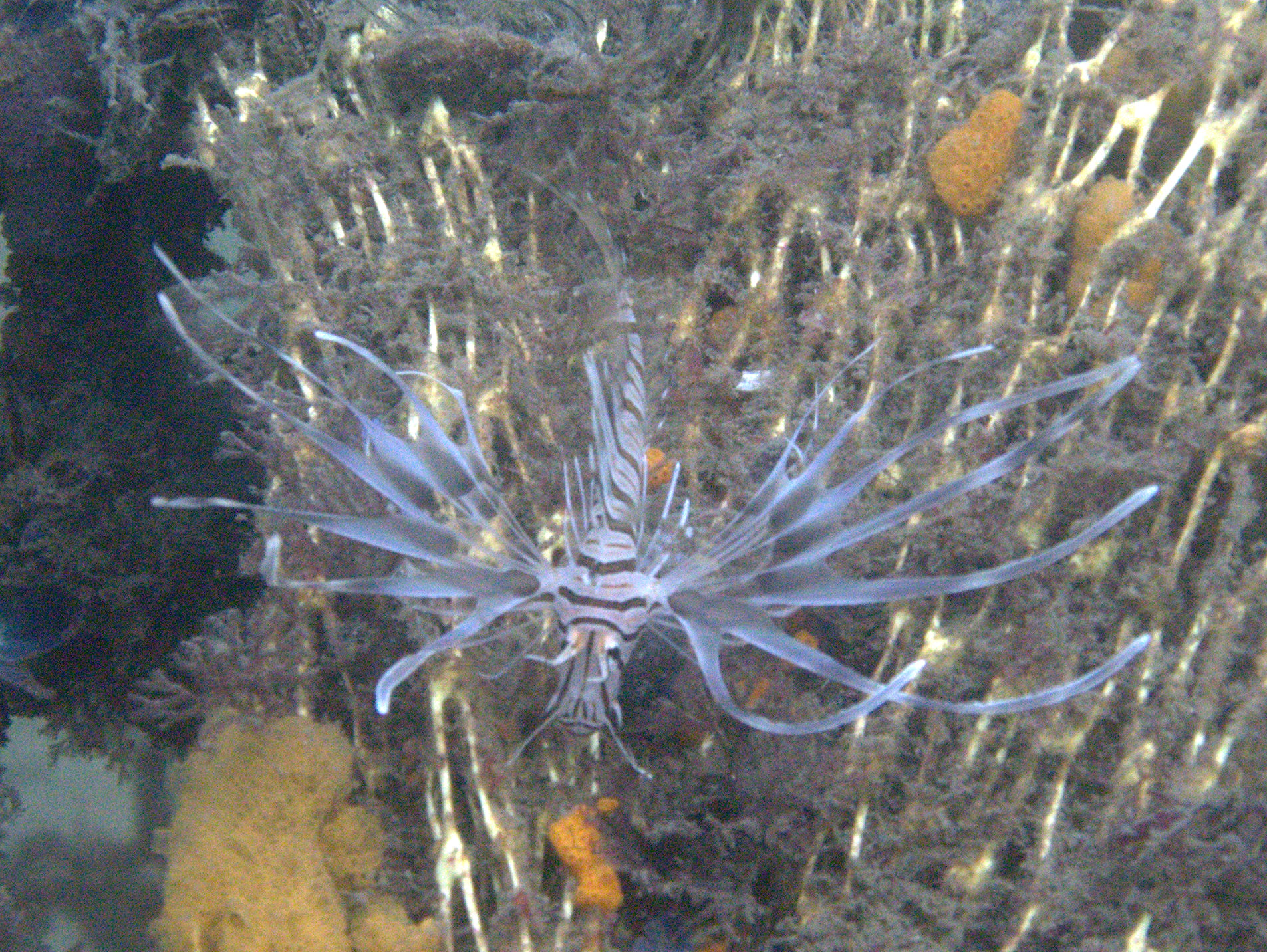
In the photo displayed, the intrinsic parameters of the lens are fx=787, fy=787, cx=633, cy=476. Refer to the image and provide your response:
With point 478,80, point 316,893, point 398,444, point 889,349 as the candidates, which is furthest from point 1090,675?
point 478,80

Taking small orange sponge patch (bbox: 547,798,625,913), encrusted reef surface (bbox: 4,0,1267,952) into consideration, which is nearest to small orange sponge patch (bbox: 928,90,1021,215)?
encrusted reef surface (bbox: 4,0,1267,952)

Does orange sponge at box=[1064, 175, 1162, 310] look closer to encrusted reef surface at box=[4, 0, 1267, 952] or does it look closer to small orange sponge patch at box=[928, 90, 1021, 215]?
encrusted reef surface at box=[4, 0, 1267, 952]

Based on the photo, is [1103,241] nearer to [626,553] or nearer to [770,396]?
[770,396]

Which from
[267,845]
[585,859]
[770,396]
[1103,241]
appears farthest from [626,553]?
[1103,241]

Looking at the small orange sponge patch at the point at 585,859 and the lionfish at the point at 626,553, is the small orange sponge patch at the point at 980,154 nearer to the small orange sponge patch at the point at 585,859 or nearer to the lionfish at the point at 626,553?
the lionfish at the point at 626,553

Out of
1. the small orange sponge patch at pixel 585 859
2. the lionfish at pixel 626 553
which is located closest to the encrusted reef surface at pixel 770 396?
the small orange sponge patch at pixel 585 859
